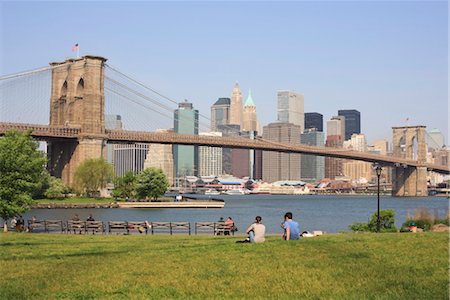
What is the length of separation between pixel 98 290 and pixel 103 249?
553cm

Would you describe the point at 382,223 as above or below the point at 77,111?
below

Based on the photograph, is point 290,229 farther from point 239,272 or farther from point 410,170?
point 410,170

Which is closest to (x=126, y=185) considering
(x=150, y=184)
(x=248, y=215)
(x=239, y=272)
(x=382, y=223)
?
(x=150, y=184)

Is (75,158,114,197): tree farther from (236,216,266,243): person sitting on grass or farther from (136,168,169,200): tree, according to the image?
(236,216,266,243): person sitting on grass

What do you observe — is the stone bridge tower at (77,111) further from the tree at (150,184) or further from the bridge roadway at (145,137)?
the tree at (150,184)

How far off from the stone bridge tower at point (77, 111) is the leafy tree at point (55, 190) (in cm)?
519

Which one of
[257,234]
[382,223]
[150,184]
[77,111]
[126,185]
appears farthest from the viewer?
[77,111]

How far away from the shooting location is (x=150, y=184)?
3105 inches

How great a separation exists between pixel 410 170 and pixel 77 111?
239 feet

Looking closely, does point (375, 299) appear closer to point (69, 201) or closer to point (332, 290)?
point (332, 290)

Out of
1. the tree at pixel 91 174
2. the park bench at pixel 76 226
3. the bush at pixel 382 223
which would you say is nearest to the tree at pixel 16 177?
the park bench at pixel 76 226

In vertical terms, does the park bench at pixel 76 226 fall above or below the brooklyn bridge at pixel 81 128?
below

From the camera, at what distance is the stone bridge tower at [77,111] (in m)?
81.8

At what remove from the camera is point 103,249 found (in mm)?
15648
